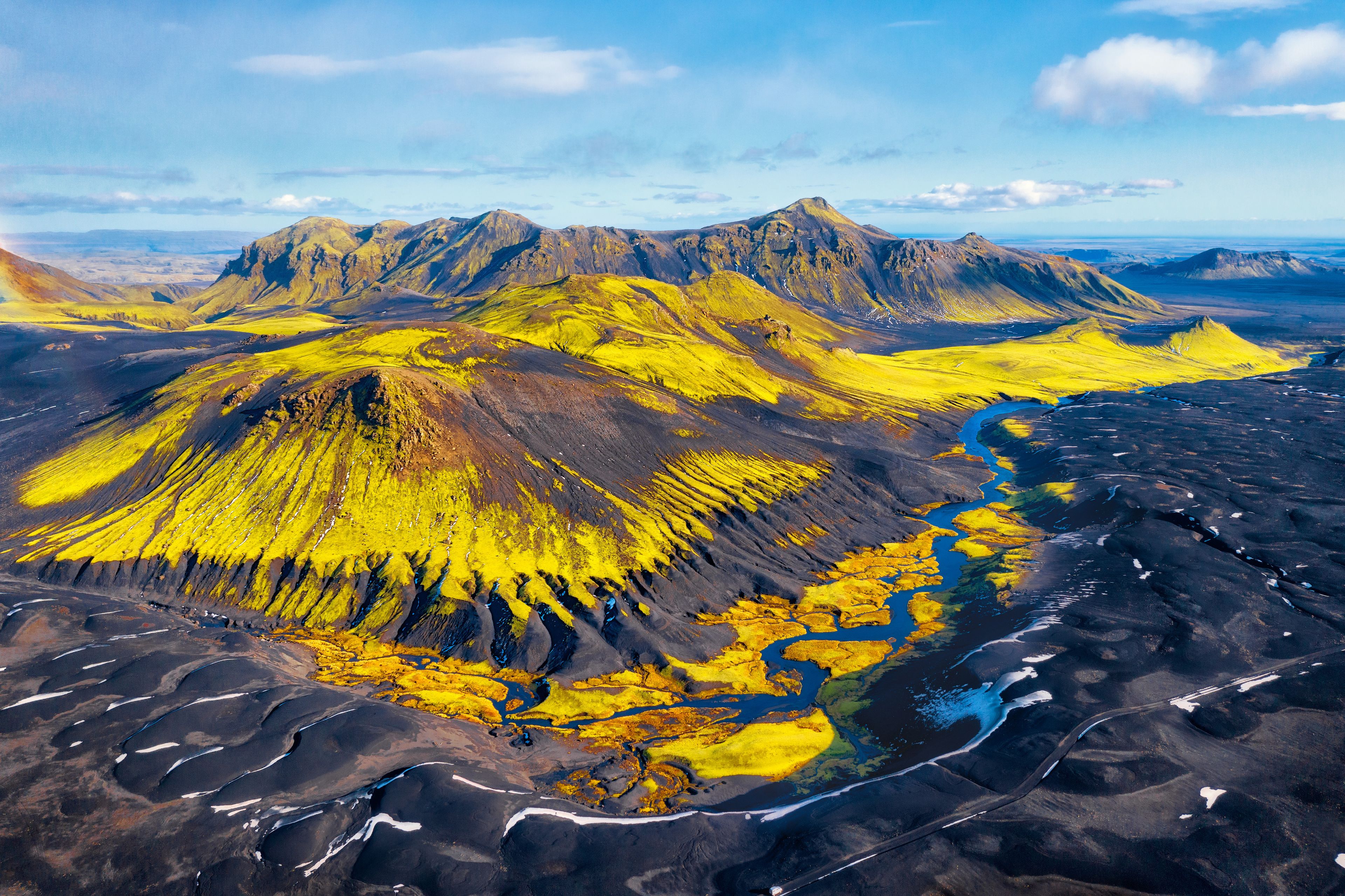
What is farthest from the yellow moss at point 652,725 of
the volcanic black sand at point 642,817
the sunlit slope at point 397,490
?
the sunlit slope at point 397,490

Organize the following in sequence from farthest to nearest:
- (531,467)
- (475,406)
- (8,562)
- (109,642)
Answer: (475,406) → (531,467) → (8,562) → (109,642)

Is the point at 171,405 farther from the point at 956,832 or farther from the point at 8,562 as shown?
the point at 956,832

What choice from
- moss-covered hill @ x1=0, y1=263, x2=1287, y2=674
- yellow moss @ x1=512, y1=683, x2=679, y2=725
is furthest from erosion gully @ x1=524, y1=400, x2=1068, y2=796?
moss-covered hill @ x1=0, y1=263, x2=1287, y2=674

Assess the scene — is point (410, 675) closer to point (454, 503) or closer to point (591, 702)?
point (591, 702)

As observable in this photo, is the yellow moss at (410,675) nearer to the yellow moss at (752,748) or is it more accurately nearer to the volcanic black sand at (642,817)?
the volcanic black sand at (642,817)

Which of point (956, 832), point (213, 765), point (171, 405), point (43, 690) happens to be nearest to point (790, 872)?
point (956, 832)

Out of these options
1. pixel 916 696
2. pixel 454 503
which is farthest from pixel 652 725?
pixel 454 503
